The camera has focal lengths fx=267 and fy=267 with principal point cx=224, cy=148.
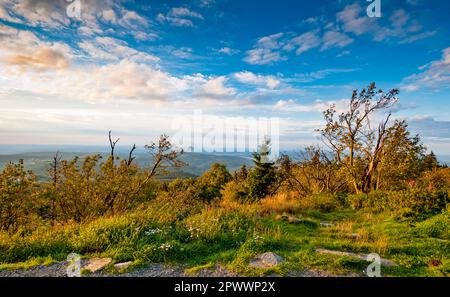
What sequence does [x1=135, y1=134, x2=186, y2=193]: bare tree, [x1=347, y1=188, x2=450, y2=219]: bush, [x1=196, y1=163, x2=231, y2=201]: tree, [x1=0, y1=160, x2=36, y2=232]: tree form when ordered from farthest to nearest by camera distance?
[x1=196, y1=163, x2=231, y2=201]: tree
[x1=135, y1=134, x2=186, y2=193]: bare tree
[x1=347, y1=188, x2=450, y2=219]: bush
[x1=0, y1=160, x2=36, y2=232]: tree

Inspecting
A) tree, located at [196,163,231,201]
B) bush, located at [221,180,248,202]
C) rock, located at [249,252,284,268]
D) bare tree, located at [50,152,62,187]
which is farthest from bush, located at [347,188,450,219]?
tree, located at [196,163,231,201]

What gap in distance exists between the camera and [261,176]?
27672 millimetres

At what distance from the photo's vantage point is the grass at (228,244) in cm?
580

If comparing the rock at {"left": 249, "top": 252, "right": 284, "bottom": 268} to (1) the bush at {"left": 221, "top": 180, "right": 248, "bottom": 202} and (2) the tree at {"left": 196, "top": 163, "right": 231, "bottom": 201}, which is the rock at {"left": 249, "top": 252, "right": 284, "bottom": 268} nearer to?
(1) the bush at {"left": 221, "top": 180, "right": 248, "bottom": 202}

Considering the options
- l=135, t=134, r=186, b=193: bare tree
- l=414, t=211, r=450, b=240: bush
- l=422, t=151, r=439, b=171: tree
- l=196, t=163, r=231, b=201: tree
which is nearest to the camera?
l=414, t=211, r=450, b=240: bush

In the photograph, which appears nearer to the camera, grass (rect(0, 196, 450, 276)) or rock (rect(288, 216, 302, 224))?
Result: grass (rect(0, 196, 450, 276))

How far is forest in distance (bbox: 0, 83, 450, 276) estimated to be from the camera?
6.16m

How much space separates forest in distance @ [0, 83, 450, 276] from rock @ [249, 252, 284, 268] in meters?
0.08

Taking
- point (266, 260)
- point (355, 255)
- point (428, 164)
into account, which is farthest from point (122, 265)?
point (428, 164)

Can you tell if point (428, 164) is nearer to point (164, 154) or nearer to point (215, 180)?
point (164, 154)

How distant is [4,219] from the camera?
9922 mm

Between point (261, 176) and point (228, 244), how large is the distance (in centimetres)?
2068

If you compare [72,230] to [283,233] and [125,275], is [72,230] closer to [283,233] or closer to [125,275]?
[125,275]
